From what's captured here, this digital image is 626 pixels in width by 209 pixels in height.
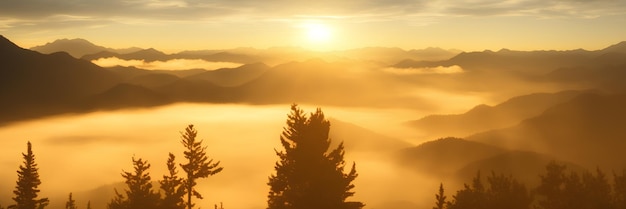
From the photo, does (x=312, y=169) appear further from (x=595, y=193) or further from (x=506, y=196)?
(x=595, y=193)

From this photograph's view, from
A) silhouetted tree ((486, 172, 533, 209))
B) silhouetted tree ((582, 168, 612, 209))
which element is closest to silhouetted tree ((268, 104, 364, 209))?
silhouetted tree ((486, 172, 533, 209))

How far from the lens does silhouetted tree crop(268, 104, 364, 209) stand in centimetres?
2383

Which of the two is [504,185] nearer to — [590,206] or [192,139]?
[590,206]

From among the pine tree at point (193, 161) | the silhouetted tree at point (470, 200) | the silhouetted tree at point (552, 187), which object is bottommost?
the silhouetted tree at point (470, 200)

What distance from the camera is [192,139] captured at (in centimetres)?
4678

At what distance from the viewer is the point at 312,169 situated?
946 inches

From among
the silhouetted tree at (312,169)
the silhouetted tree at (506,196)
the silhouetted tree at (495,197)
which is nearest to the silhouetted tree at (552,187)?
the silhouetted tree at (495,197)

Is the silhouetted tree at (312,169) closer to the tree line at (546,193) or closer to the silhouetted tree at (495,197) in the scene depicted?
the silhouetted tree at (495,197)

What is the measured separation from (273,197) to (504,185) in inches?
604

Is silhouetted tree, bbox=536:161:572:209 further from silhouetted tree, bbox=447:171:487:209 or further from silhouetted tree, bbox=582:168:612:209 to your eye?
silhouetted tree, bbox=447:171:487:209

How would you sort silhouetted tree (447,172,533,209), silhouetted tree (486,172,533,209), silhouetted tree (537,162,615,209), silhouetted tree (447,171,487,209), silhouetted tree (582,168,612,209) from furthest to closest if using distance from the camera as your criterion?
silhouetted tree (537,162,615,209) → silhouetted tree (582,168,612,209) → silhouetted tree (486,172,533,209) → silhouetted tree (447,172,533,209) → silhouetted tree (447,171,487,209)

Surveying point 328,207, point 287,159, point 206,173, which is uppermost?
point 206,173

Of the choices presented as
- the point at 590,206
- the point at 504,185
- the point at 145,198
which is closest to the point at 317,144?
the point at 145,198

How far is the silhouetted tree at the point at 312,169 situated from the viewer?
938 inches
